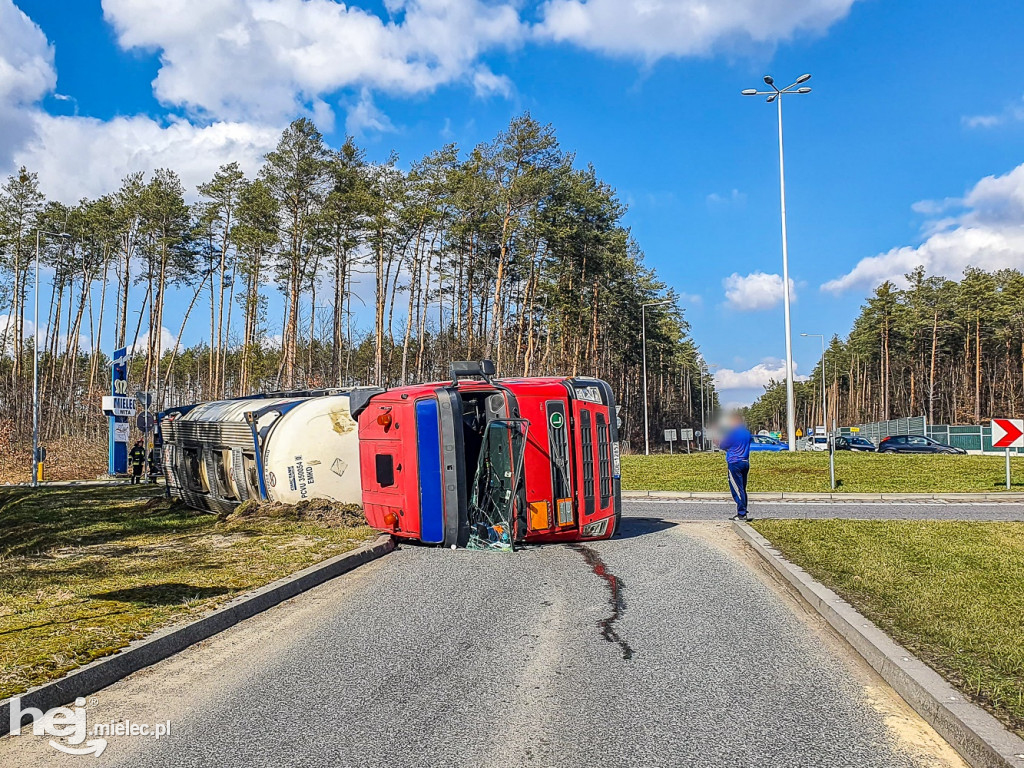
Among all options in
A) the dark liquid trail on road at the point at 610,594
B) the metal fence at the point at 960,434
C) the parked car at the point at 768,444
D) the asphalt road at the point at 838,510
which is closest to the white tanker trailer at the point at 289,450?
the dark liquid trail on road at the point at 610,594

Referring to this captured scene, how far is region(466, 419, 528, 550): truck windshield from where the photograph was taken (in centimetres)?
1095

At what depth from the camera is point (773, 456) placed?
2852 cm

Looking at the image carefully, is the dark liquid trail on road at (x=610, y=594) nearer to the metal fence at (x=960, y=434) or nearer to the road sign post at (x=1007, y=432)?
the road sign post at (x=1007, y=432)

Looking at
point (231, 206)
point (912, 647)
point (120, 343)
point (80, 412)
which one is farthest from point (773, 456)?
point (80, 412)

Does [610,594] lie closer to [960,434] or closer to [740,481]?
[740,481]

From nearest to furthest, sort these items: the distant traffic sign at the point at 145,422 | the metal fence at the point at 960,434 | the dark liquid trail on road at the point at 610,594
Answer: the dark liquid trail on road at the point at 610,594, the distant traffic sign at the point at 145,422, the metal fence at the point at 960,434

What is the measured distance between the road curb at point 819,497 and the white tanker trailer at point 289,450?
9.24 meters

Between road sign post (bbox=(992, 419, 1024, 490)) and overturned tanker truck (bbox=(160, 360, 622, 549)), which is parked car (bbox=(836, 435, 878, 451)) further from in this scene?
overturned tanker truck (bbox=(160, 360, 622, 549))

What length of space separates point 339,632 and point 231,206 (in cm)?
4516

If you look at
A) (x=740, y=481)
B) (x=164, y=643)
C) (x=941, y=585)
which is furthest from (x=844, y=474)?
(x=164, y=643)

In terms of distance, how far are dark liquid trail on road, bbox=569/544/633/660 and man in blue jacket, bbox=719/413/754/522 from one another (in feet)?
12.2

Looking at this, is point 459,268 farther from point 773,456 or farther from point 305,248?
point 773,456

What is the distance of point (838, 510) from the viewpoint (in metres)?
17.1

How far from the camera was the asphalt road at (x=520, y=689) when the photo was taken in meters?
4.25
